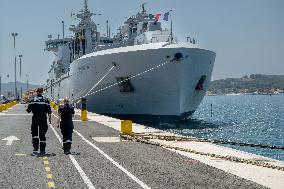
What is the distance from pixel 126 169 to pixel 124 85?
28.3 m

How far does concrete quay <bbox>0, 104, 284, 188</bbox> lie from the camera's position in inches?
379

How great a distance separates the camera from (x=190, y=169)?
37.7 ft

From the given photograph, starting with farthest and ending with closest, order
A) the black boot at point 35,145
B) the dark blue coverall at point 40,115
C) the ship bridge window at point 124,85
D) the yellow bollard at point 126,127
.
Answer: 1. the ship bridge window at point 124,85
2. the yellow bollard at point 126,127
3. the black boot at point 35,145
4. the dark blue coverall at point 40,115

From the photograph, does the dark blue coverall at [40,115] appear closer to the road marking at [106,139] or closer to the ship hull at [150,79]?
the road marking at [106,139]

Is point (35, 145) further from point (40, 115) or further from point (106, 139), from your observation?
point (106, 139)

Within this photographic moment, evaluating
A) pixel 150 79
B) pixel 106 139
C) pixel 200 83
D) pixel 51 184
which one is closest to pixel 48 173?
pixel 51 184

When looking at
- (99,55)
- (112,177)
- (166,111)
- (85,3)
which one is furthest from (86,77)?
(112,177)

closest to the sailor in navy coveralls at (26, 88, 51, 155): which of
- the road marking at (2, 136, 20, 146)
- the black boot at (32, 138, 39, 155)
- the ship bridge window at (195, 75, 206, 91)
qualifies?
the black boot at (32, 138, 39, 155)

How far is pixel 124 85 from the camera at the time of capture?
3962 centimetres

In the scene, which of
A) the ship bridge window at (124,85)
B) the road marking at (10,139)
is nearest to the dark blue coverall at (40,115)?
the road marking at (10,139)

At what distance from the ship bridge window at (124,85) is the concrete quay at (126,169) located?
22.6 m

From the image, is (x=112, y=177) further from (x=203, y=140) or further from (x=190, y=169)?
(x=203, y=140)

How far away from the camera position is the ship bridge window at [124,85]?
128 ft

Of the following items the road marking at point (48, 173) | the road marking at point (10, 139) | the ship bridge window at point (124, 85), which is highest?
the ship bridge window at point (124, 85)
